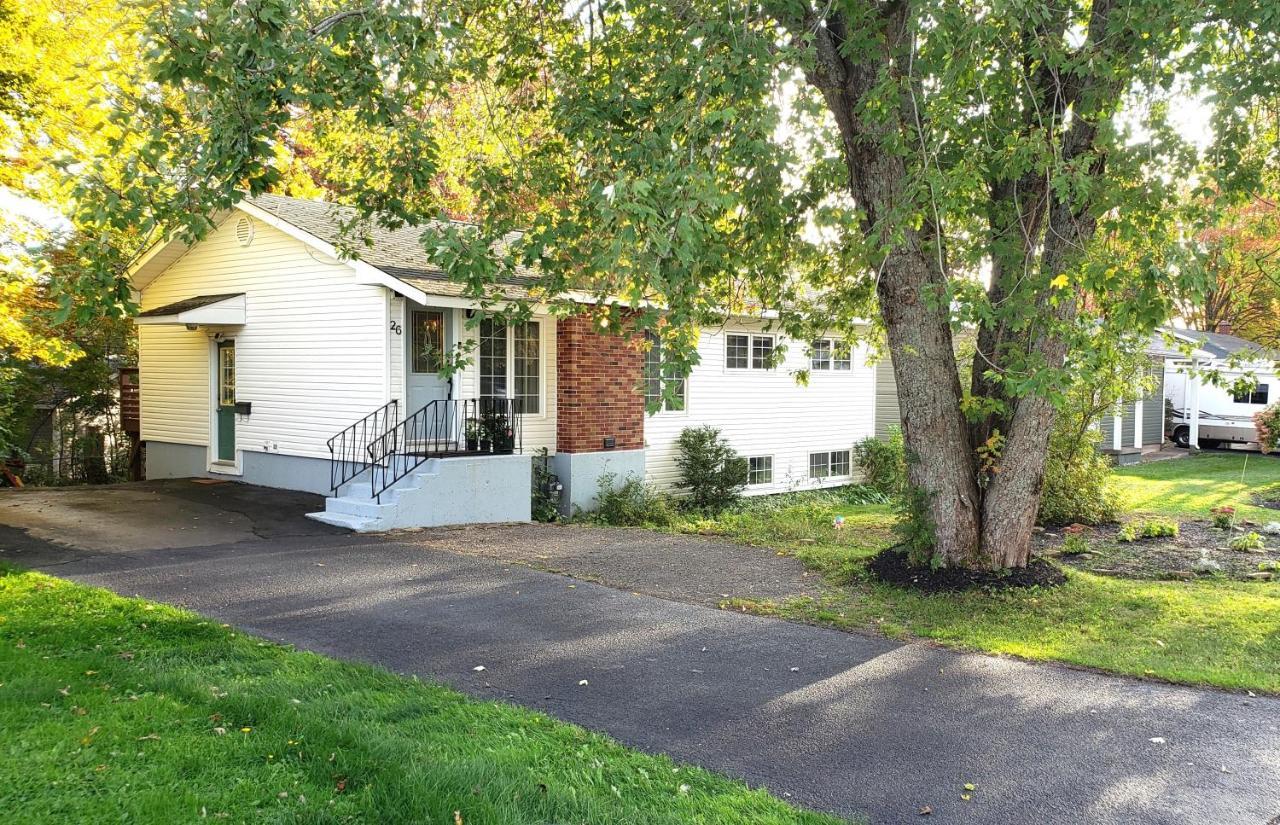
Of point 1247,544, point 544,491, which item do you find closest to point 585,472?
point 544,491

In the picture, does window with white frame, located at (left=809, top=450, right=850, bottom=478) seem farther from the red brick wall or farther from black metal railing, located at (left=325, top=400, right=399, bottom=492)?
black metal railing, located at (left=325, top=400, right=399, bottom=492)

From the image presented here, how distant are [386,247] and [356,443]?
310 centimetres

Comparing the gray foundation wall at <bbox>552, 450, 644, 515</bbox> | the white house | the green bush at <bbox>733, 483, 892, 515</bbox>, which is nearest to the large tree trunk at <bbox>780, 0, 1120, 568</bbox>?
the white house

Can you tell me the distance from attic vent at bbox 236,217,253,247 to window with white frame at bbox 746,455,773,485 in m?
10.3

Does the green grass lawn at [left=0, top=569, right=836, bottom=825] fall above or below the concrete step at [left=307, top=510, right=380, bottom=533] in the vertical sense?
below

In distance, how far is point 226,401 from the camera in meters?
16.9

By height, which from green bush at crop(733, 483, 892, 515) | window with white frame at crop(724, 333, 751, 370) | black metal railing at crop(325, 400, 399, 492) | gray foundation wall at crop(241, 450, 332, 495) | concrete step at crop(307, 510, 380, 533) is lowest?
green bush at crop(733, 483, 892, 515)

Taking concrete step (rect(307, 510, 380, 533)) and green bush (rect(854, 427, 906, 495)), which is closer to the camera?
concrete step (rect(307, 510, 380, 533))

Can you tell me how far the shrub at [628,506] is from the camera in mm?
14961

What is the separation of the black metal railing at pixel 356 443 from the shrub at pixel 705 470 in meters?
5.92

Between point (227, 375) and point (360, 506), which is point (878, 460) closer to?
point (360, 506)

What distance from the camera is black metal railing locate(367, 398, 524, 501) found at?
1311 cm

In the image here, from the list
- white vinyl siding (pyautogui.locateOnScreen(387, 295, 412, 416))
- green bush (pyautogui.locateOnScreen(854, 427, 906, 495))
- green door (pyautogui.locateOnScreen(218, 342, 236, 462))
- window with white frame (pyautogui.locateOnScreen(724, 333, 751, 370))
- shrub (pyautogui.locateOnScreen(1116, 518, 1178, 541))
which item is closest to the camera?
shrub (pyautogui.locateOnScreen(1116, 518, 1178, 541))

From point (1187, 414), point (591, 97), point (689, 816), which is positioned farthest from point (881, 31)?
point (1187, 414)
